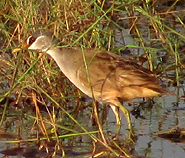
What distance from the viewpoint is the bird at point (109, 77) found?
21.0ft

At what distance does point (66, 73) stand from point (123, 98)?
64cm

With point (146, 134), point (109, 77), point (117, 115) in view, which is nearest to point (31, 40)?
point (109, 77)

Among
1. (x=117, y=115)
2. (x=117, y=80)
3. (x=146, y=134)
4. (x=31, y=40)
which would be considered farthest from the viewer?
(x=31, y=40)

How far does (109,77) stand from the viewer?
6.48 metres

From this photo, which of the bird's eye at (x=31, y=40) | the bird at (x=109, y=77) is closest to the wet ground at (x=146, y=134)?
the bird at (x=109, y=77)

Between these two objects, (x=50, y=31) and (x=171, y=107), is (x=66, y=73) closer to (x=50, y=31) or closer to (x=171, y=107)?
(x=50, y=31)

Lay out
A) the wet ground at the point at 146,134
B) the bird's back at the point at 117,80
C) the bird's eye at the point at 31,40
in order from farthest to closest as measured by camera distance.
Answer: the bird's eye at the point at 31,40
the bird's back at the point at 117,80
the wet ground at the point at 146,134

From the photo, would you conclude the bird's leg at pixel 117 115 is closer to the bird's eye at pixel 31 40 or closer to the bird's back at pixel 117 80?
the bird's back at pixel 117 80

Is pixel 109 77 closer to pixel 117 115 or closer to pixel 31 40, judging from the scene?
pixel 117 115

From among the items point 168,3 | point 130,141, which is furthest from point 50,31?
point 168,3

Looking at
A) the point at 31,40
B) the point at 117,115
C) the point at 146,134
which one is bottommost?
the point at 146,134

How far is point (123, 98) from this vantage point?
21.6ft

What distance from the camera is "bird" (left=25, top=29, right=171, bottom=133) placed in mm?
6398

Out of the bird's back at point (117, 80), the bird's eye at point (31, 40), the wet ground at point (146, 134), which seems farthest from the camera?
the bird's eye at point (31, 40)
